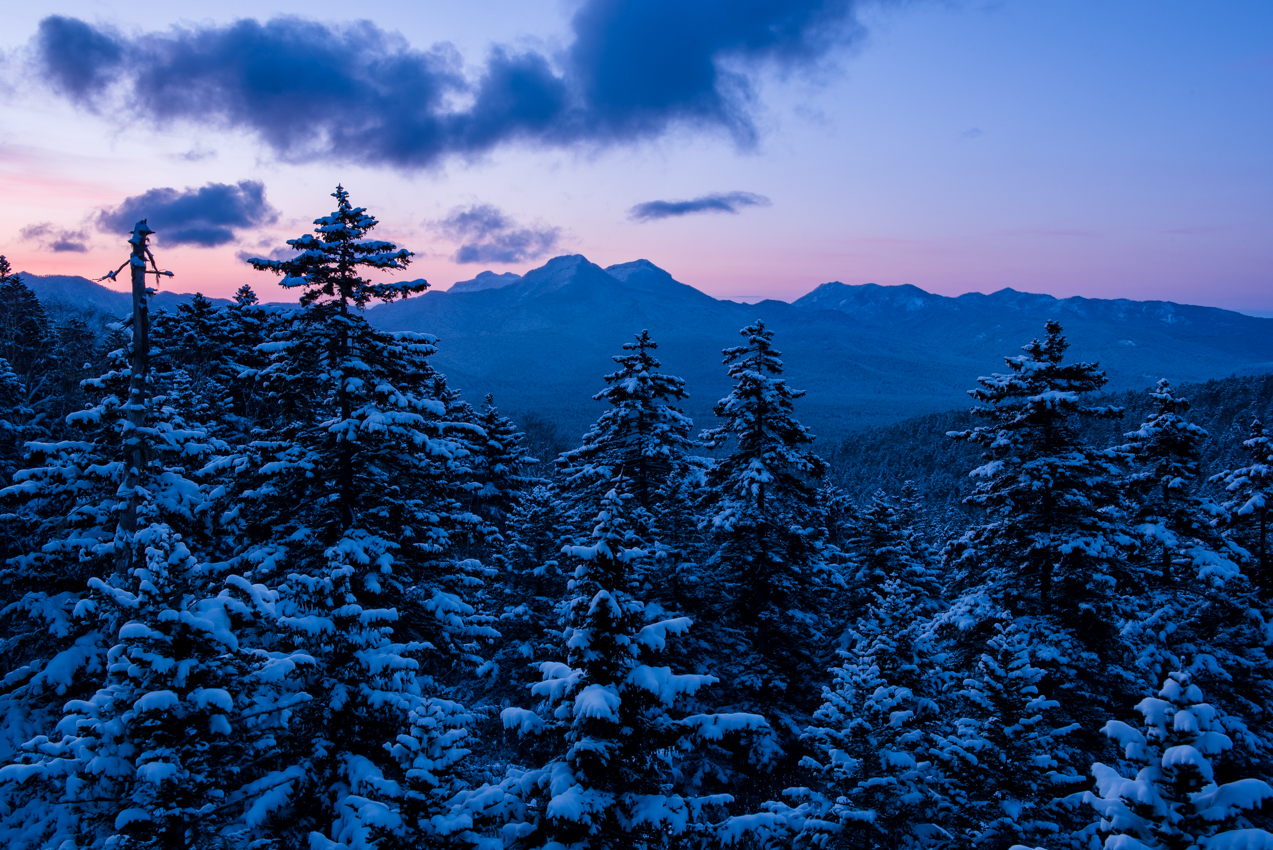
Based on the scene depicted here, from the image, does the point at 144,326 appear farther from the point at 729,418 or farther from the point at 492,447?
the point at 492,447

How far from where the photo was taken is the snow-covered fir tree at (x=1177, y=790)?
569cm

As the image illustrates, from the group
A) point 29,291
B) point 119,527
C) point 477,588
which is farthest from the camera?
point 29,291

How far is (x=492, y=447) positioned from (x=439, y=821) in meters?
25.6

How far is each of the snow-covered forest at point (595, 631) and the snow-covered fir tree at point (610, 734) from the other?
0.04 metres

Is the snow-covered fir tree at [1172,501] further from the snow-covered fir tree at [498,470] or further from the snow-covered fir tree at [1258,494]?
the snow-covered fir tree at [498,470]

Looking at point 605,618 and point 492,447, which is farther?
point 492,447

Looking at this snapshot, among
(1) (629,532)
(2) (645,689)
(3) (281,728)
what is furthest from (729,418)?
(3) (281,728)

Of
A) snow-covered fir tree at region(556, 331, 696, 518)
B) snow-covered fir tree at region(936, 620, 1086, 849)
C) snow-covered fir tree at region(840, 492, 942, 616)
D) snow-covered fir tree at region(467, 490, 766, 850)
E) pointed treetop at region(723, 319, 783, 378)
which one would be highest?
pointed treetop at region(723, 319, 783, 378)

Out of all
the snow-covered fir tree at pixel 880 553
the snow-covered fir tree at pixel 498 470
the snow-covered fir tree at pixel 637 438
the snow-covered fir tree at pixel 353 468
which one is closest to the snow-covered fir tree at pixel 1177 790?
the snow-covered fir tree at pixel 353 468

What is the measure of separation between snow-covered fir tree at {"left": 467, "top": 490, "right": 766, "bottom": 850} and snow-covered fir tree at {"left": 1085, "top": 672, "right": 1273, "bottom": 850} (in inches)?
139

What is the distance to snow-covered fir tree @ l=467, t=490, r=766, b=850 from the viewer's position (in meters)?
7.45

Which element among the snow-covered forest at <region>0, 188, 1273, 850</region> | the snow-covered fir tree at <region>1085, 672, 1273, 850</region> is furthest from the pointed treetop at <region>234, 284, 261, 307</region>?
the snow-covered fir tree at <region>1085, 672, 1273, 850</region>

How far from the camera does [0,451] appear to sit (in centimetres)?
2159

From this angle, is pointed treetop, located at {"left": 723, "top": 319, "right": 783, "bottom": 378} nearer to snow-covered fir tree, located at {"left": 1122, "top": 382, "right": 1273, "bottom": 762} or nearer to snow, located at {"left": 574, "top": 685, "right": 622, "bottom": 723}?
snow-covered fir tree, located at {"left": 1122, "top": 382, "right": 1273, "bottom": 762}
